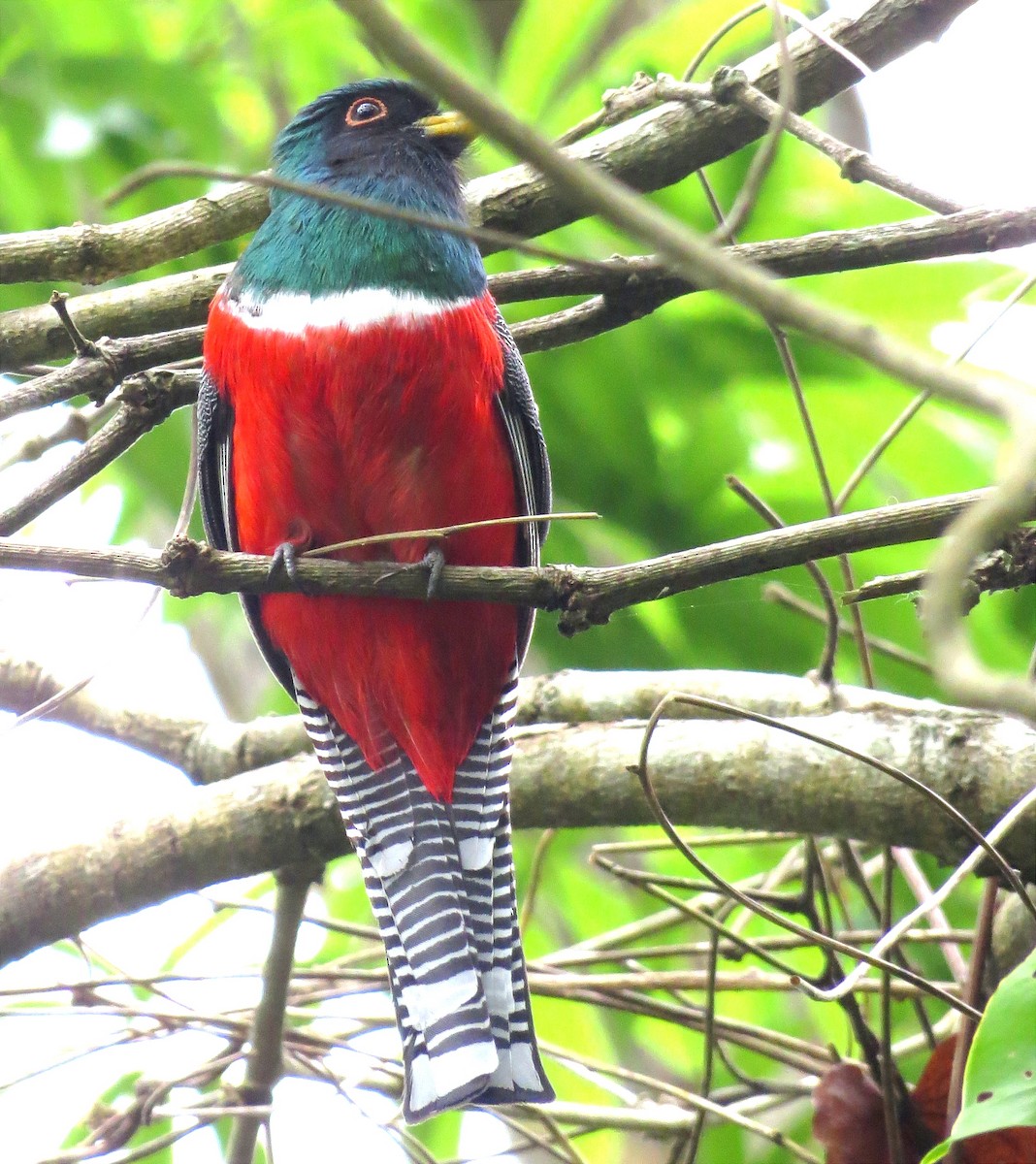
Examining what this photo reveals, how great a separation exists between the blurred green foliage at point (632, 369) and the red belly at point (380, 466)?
24.0 inches

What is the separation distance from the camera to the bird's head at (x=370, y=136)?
3277 mm

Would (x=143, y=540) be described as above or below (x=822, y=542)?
above

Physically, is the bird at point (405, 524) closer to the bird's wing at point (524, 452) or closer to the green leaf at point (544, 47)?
the bird's wing at point (524, 452)

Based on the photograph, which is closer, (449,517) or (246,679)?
(449,517)

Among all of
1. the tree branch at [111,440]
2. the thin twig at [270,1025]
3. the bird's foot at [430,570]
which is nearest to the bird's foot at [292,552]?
the bird's foot at [430,570]

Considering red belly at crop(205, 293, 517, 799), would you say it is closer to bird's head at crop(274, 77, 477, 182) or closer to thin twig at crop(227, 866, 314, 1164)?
thin twig at crop(227, 866, 314, 1164)

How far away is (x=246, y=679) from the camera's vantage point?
657 centimetres

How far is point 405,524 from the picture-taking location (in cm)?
273

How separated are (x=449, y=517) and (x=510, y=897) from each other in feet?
2.66

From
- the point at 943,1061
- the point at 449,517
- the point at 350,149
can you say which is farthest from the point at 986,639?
the point at 350,149

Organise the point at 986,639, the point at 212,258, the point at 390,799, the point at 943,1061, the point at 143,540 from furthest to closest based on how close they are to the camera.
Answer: the point at 143,540
the point at 212,258
the point at 986,639
the point at 390,799
the point at 943,1061

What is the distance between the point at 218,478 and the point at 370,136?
0.94 meters

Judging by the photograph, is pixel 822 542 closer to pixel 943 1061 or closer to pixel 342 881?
pixel 943 1061

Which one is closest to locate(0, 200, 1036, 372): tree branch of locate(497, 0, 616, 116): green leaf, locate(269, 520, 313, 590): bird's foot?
locate(269, 520, 313, 590): bird's foot
